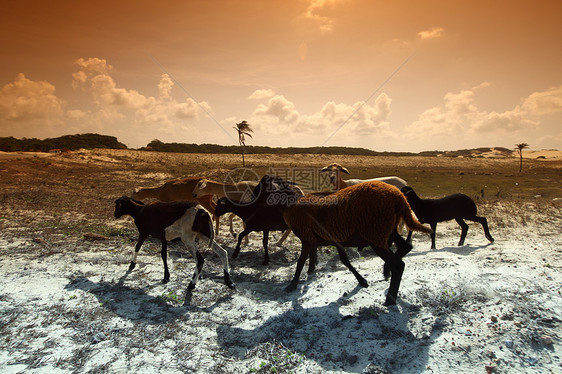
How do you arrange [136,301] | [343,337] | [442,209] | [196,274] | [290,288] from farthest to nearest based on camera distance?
[442,209], [196,274], [290,288], [136,301], [343,337]

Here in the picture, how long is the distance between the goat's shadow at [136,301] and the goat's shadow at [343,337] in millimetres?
1110

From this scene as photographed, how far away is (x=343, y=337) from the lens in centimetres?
476

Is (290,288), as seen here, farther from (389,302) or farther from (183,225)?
(183,225)

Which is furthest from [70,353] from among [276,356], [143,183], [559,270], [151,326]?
[143,183]

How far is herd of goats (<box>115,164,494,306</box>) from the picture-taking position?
5441 mm

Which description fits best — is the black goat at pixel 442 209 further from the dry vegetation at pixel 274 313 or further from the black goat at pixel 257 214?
the black goat at pixel 257 214

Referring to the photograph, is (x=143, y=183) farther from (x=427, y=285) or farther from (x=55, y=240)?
(x=427, y=285)

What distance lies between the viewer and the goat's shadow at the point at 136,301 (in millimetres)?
5543

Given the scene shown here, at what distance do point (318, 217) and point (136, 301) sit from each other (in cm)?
403

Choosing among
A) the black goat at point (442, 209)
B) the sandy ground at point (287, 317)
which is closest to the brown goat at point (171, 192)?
the sandy ground at point (287, 317)

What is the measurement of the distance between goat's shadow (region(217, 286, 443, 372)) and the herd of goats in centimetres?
57

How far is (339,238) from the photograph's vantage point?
19.7 ft

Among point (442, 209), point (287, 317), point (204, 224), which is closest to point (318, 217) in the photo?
point (287, 317)

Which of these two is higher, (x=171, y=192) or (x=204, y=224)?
(x=171, y=192)
